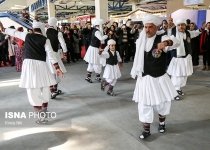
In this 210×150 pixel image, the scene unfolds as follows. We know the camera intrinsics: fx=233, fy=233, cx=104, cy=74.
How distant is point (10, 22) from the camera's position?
11.0 m

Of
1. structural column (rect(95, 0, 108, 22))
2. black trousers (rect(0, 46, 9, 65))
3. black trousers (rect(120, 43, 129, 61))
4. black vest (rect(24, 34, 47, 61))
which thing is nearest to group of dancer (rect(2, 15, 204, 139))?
black vest (rect(24, 34, 47, 61))

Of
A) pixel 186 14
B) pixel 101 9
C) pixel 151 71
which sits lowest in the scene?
pixel 151 71

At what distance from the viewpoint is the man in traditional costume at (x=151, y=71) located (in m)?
2.72

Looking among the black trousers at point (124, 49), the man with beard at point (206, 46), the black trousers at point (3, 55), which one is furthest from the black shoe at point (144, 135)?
the black trousers at point (3, 55)

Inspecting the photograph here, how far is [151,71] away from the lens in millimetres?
2820

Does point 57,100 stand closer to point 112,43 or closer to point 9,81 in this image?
point 112,43

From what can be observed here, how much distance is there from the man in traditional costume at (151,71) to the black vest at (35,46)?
1362mm

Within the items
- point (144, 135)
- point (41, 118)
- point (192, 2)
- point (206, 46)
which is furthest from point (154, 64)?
point (192, 2)

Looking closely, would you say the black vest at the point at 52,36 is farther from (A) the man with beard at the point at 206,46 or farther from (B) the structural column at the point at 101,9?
(B) the structural column at the point at 101,9

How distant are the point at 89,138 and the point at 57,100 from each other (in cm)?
183

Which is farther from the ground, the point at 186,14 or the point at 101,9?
the point at 101,9

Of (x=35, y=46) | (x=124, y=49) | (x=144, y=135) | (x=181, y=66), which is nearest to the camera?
(x=144, y=135)

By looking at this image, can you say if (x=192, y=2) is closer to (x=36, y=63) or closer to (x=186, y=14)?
(x=186, y=14)

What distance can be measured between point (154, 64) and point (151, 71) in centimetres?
9
